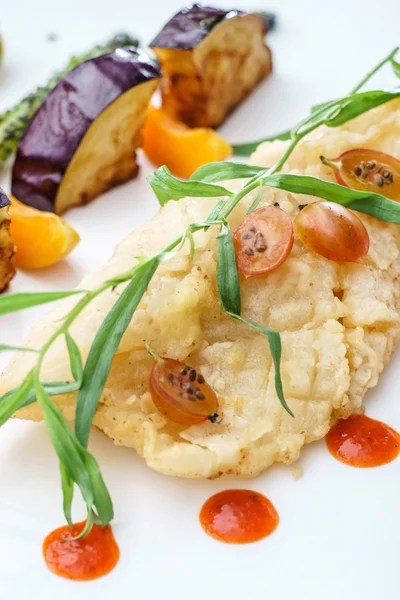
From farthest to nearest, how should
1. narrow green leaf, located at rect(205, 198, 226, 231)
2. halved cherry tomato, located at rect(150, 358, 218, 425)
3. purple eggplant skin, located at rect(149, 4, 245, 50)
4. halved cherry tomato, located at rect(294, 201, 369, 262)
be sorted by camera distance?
purple eggplant skin, located at rect(149, 4, 245, 50) < halved cherry tomato, located at rect(294, 201, 369, 262) < narrow green leaf, located at rect(205, 198, 226, 231) < halved cherry tomato, located at rect(150, 358, 218, 425)

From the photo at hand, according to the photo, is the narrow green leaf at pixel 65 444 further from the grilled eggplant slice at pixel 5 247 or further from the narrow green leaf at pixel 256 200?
the grilled eggplant slice at pixel 5 247

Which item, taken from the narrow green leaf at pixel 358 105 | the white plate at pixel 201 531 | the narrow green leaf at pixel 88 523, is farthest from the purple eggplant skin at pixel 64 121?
the narrow green leaf at pixel 88 523

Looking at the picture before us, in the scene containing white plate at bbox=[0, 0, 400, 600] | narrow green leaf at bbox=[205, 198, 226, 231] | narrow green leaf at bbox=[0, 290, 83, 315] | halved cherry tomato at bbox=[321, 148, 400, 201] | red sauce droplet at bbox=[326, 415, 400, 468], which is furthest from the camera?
halved cherry tomato at bbox=[321, 148, 400, 201]

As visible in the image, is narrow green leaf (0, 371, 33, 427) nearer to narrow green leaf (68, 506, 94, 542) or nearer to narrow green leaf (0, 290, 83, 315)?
narrow green leaf (0, 290, 83, 315)

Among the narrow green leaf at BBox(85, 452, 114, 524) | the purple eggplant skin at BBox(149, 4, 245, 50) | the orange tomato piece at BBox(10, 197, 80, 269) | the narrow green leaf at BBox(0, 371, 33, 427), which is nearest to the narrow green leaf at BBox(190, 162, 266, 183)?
the orange tomato piece at BBox(10, 197, 80, 269)

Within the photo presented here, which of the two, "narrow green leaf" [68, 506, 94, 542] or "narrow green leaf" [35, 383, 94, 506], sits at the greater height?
"narrow green leaf" [35, 383, 94, 506]

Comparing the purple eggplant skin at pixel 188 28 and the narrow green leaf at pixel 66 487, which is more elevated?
the purple eggplant skin at pixel 188 28

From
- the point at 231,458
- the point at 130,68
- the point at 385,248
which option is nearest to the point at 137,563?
the point at 231,458
